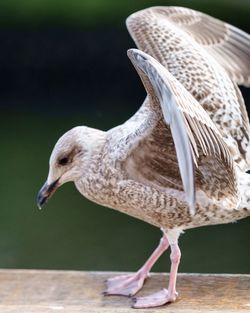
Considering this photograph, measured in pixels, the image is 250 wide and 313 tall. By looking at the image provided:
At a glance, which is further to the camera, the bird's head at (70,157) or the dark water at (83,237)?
the dark water at (83,237)

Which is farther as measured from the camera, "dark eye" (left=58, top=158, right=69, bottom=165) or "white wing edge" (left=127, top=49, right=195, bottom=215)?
"dark eye" (left=58, top=158, right=69, bottom=165)

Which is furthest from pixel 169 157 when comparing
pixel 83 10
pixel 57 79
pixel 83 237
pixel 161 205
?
pixel 83 10

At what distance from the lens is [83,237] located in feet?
21.9

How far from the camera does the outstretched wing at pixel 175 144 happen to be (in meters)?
2.28

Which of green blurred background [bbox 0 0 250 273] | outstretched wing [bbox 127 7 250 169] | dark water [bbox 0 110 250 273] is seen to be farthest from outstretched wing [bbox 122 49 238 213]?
green blurred background [bbox 0 0 250 273]

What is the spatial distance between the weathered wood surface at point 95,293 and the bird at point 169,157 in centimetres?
5

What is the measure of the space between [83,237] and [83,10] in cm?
454

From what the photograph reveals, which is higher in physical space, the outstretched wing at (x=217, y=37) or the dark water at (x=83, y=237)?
the outstretched wing at (x=217, y=37)

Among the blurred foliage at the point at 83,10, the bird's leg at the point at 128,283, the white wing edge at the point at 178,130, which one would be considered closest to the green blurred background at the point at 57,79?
the blurred foliage at the point at 83,10

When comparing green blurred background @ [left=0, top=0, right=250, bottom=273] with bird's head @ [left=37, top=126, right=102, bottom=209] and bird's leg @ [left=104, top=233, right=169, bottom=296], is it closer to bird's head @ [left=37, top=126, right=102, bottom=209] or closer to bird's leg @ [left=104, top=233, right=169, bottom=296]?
bird's leg @ [left=104, top=233, right=169, bottom=296]

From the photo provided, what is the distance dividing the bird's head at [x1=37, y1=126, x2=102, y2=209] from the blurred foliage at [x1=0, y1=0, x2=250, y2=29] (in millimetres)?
7414

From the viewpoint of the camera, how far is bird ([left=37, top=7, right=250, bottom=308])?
96.0 inches

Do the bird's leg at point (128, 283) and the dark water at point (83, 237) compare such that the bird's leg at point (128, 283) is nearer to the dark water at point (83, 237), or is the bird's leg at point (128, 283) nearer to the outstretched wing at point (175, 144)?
the outstretched wing at point (175, 144)

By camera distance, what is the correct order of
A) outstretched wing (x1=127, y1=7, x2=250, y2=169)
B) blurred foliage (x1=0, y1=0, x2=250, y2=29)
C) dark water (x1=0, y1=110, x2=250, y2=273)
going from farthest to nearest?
1. blurred foliage (x1=0, y1=0, x2=250, y2=29)
2. dark water (x1=0, y1=110, x2=250, y2=273)
3. outstretched wing (x1=127, y1=7, x2=250, y2=169)
